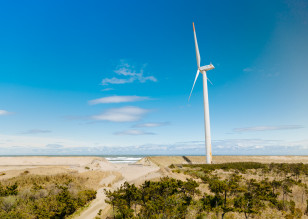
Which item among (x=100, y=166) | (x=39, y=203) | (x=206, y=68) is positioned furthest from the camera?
(x=100, y=166)

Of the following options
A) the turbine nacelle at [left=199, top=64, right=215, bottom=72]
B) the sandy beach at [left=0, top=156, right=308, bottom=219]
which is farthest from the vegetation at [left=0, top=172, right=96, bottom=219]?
the turbine nacelle at [left=199, top=64, right=215, bottom=72]

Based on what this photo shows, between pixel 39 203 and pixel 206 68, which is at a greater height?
pixel 206 68

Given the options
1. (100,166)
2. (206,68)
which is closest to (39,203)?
(100,166)

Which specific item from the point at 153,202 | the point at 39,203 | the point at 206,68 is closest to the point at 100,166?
the point at 39,203

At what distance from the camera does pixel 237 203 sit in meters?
16.1

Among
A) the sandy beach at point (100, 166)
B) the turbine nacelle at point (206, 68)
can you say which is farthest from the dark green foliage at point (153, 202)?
the turbine nacelle at point (206, 68)

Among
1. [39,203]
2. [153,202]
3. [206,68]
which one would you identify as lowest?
[39,203]

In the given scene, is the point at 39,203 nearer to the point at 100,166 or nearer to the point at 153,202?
the point at 153,202

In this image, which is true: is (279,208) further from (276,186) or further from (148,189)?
(148,189)

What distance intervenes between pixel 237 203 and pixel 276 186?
11703 mm

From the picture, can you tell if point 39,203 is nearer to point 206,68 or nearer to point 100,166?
point 100,166

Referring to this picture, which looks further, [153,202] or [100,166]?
[100,166]

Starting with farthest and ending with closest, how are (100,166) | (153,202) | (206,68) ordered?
(100,166) → (206,68) → (153,202)

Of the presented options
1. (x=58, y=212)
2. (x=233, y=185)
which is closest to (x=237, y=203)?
(x=233, y=185)
